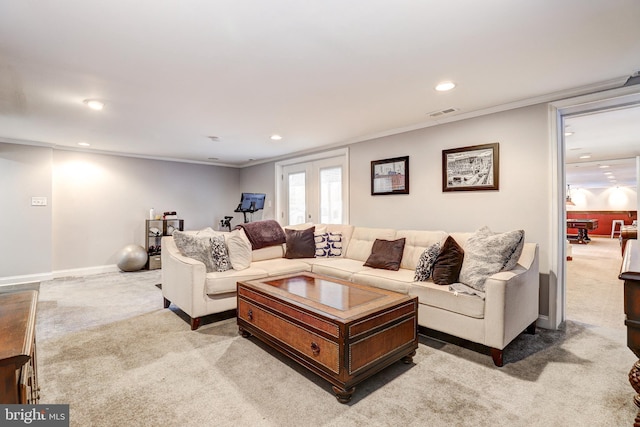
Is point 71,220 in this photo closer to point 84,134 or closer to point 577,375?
point 84,134

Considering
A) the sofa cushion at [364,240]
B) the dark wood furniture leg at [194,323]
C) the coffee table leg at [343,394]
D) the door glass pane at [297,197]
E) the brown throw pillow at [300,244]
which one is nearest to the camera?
the coffee table leg at [343,394]

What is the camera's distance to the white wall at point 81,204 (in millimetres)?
4707

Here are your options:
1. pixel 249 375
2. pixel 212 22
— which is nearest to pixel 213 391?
pixel 249 375

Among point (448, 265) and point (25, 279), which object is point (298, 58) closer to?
point (448, 265)

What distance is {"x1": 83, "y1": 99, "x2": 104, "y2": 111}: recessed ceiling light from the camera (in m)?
2.97

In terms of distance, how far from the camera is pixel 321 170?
5.41 metres

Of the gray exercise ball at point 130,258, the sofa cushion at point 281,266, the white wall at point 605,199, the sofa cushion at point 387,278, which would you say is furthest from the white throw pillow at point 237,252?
the white wall at point 605,199

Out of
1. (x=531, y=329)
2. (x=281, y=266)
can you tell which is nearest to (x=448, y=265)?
(x=531, y=329)

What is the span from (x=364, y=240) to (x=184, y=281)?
2.17m

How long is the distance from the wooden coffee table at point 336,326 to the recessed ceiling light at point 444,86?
1.79 m

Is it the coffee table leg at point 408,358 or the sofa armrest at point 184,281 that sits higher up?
the sofa armrest at point 184,281

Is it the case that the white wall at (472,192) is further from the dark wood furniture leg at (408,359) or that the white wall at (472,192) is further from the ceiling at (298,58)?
the dark wood furniture leg at (408,359)

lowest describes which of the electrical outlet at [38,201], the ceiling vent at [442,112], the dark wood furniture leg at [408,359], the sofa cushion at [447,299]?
the dark wood furniture leg at [408,359]

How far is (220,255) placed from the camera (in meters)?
3.27
